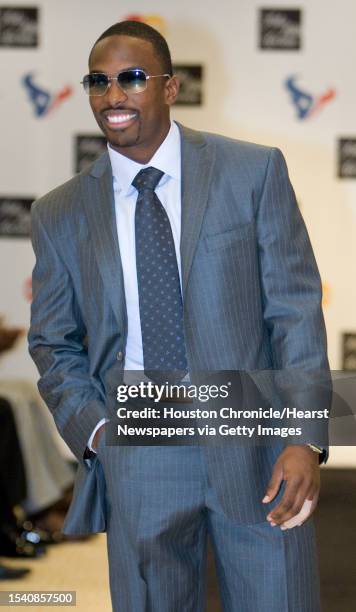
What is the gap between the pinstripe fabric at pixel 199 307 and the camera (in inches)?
80.7

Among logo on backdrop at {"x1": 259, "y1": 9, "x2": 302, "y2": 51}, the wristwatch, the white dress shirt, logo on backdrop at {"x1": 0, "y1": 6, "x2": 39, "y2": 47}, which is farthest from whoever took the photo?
logo on backdrop at {"x1": 0, "y1": 6, "x2": 39, "y2": 47}

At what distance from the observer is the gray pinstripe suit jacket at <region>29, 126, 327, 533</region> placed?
6.73ft

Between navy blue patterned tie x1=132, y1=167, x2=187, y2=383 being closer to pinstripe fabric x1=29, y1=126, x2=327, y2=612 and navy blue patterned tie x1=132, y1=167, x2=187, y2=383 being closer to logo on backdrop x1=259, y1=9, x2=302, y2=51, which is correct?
pinstripe fabric x1=29, y1=126, x2=327, y2=612

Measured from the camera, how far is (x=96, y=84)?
6.93 feet

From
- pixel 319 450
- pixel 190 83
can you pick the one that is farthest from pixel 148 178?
pixel 190 83

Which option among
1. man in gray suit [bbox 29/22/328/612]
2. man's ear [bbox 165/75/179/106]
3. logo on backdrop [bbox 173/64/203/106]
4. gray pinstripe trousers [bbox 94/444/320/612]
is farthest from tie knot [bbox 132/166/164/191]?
logo on backdrop [bbox 173/64/203/106]

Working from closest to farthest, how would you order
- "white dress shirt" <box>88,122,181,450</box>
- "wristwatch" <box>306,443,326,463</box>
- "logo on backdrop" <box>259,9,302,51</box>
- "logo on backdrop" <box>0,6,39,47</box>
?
"wristwatch" <box>306,443,326,463</box>
"white dress shirt" <box>88,122,181,450</box>
"logo on backdrop" <box>259,9,302,51</box>
"logo on backdrop" <box>0,6,39,47</box>

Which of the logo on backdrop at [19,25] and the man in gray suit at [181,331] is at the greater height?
the logo on backdrop at [19,25]

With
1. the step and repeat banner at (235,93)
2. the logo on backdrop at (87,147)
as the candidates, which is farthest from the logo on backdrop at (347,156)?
the logo on backdrop at (87,147)

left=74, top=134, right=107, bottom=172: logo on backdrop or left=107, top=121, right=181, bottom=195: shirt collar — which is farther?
left=74, top=134, right=107, bottom=172: logo on backdrop

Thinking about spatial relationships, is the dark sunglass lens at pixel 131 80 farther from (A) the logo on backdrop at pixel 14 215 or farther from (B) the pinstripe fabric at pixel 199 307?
(A) the logo on backdrop at pixel 14 215

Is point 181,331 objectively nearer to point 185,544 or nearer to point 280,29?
point 185,544

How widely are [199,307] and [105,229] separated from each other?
26 centimetres

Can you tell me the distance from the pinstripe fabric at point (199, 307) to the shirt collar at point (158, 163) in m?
0.02
